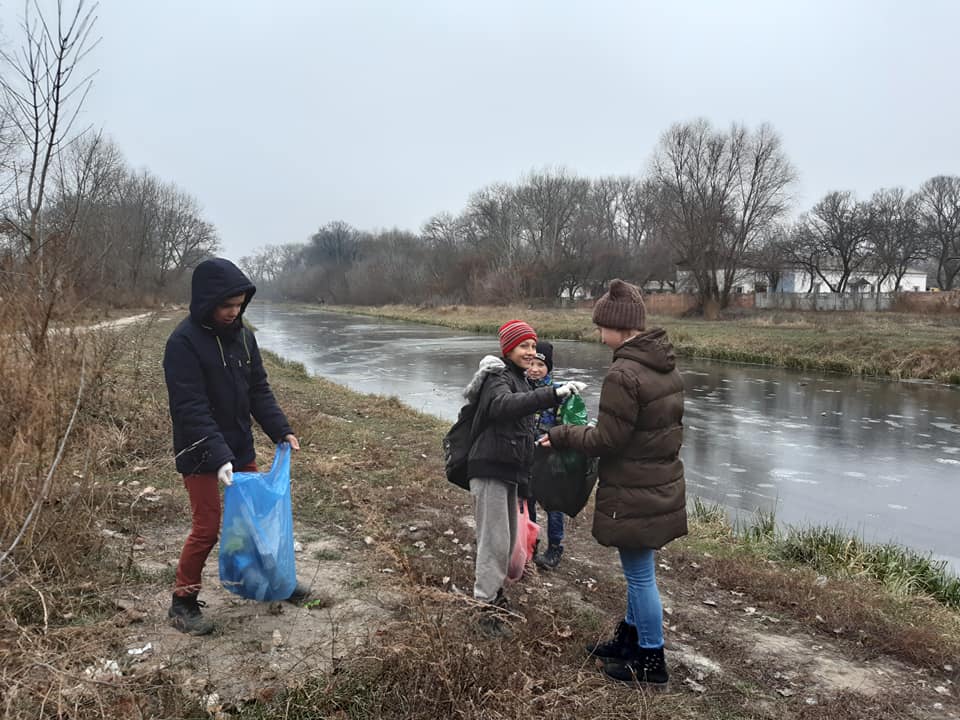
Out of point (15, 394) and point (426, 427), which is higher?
point (15, 394)

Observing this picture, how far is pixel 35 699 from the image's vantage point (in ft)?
7.34

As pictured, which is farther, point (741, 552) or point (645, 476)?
point (741, 552)

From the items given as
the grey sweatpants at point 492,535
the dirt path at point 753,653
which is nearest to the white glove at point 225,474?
the grey sweatpants at point 492,535

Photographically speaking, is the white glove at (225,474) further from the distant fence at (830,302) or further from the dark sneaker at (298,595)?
the distant fence at (830,302)

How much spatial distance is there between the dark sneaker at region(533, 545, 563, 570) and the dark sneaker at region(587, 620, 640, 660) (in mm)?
1362

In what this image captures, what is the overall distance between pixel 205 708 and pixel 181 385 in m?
1.37

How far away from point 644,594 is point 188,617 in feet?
7.08

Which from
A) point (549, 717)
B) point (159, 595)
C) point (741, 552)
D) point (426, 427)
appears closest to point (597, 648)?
point (549, 717)

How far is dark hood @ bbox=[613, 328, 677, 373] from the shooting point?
295cm

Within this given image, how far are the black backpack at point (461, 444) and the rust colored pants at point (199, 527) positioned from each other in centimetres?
114

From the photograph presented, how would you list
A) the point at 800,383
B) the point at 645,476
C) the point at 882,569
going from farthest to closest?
the point at 800,383
the point at 882,569
the point at 645,476

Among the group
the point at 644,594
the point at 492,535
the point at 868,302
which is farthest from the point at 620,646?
the point at 868,302

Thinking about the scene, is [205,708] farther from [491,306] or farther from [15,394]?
[491,306]

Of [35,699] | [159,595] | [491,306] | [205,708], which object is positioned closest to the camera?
[35,699]
